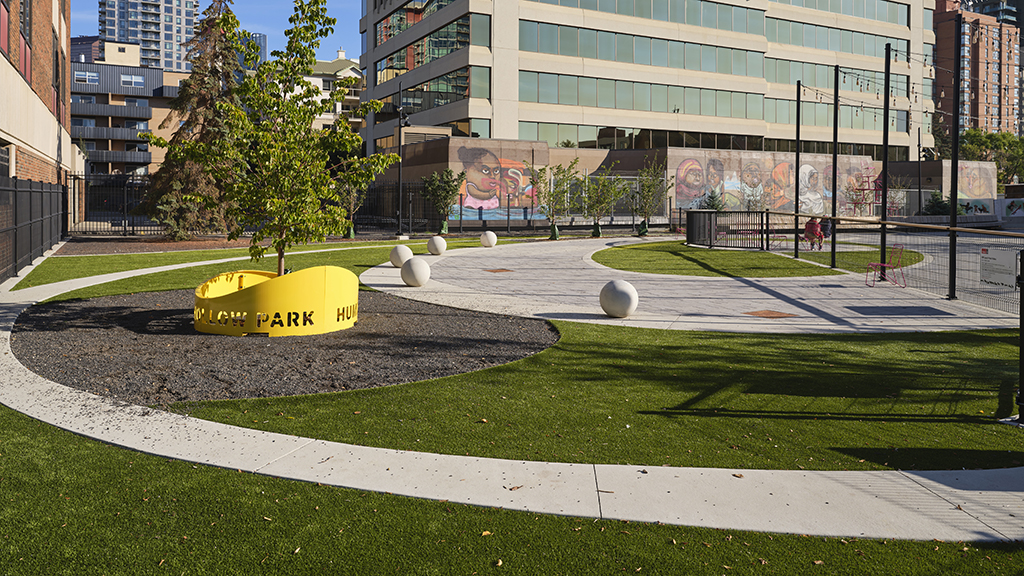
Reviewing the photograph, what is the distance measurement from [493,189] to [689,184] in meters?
16.8

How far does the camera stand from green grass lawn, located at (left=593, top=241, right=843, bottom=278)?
915 inches

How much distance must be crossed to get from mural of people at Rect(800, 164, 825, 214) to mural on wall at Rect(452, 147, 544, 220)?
26.0m


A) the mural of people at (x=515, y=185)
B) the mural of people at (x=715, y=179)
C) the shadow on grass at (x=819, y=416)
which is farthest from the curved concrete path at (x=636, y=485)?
the mural of people at (x=715, y=179)

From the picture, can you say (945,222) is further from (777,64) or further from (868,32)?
(868,32)

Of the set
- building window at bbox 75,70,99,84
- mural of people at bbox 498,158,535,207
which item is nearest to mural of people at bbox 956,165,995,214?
mural of people at bbox 498,158,535,207

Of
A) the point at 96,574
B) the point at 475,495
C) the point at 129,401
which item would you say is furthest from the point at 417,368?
the point at 96,574

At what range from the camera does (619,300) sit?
44.3 feet

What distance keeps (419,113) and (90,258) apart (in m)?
41.6

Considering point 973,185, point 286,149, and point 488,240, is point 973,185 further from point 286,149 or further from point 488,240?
point 286,149

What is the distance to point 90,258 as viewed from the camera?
990 inches

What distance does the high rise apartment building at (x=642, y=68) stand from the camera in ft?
189

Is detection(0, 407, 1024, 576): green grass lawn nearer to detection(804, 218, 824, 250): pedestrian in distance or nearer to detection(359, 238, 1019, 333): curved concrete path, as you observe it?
detection(359, 238, 1019, 333): curved concrete path

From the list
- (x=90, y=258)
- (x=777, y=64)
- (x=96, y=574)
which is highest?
(x=777, y=64)

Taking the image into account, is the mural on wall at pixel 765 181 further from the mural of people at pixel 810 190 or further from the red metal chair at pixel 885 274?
the red metal chair at pixel 885 274
